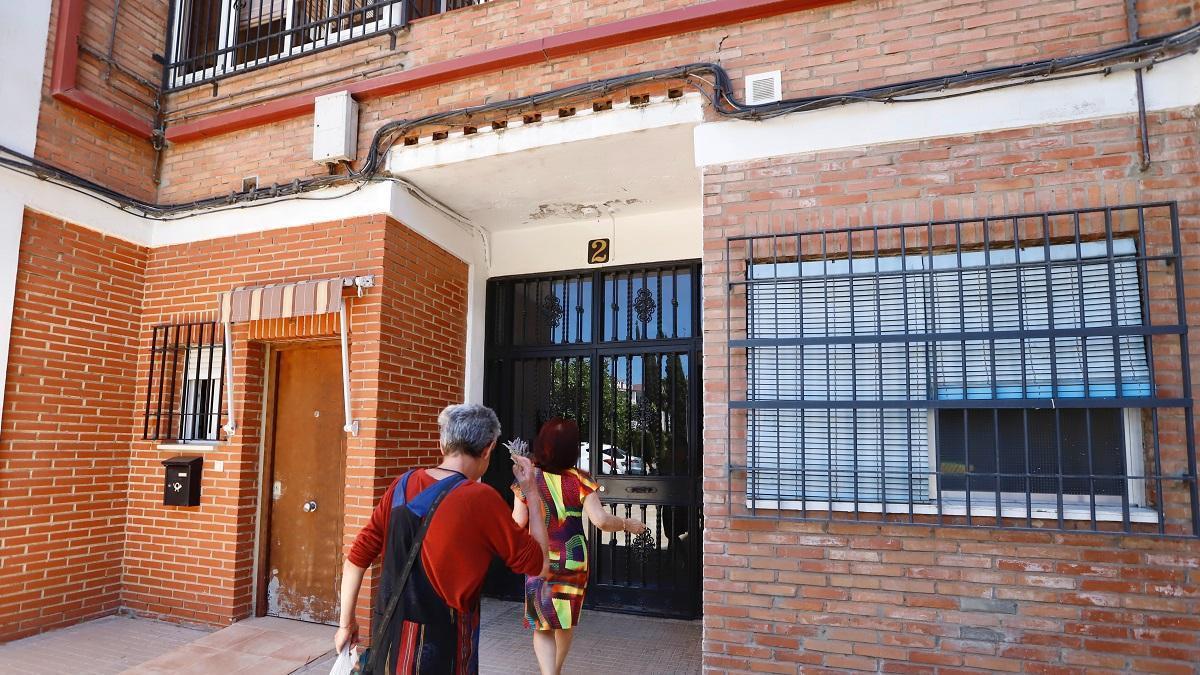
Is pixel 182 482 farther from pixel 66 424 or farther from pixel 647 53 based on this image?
pixel 647 53

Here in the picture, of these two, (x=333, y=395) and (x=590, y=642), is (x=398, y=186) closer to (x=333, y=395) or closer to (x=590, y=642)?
(x=333, y=395)

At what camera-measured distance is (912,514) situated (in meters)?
3.42

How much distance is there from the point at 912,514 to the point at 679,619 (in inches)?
102

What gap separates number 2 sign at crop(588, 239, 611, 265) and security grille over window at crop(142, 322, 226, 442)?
3137 millimetres

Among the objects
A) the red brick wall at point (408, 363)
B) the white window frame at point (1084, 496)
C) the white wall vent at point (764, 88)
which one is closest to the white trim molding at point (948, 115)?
the white wall vent at point (764, 88)

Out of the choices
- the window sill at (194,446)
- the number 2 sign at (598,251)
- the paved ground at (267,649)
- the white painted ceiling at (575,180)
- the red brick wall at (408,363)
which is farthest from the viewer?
the number 2 sign at (598,251)

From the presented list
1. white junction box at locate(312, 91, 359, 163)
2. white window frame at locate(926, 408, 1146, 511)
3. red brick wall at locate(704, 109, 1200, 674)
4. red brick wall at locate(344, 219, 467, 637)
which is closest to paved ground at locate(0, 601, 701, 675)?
red brick wall at locate(344, 219, 467, 637)

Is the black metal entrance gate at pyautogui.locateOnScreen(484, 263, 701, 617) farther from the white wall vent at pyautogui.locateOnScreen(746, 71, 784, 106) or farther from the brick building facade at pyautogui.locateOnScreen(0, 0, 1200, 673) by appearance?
the white wall vent at pyautogui.locateOnScreen(746, 71, 784, 106)

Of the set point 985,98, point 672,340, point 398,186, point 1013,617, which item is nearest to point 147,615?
point 398,186

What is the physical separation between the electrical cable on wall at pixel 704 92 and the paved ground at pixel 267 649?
129 inches

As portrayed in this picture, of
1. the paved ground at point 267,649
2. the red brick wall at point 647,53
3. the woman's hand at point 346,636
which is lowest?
the paved ground at point 267,649

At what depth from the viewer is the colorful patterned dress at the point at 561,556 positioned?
3.57 m

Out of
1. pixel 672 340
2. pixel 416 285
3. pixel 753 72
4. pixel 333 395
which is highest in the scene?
pixel 753 72

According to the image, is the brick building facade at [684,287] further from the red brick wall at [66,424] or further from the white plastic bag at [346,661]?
the white plastic bag at [346,661]
